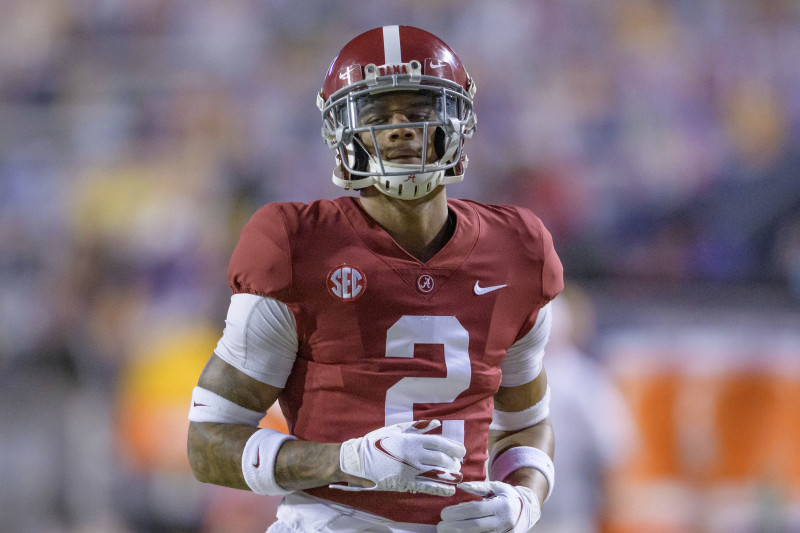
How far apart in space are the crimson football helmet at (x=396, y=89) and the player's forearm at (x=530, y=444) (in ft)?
1.62

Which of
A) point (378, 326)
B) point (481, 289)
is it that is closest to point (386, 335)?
point (378, 326)

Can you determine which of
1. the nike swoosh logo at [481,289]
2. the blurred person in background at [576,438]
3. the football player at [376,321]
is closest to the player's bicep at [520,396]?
the football player at [376,321]

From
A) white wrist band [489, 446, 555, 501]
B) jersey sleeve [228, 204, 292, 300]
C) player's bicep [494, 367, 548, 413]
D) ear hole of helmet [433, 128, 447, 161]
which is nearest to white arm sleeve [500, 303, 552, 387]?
player's bicep [494, 367, 548, 413]

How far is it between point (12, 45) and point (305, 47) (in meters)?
1.66

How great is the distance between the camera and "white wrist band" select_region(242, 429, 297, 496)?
1531mm

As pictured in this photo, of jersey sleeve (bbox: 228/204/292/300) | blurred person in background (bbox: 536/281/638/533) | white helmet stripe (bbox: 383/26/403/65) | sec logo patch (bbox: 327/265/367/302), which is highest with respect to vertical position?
white helmet stripe (bbox: 383/26/403/65)

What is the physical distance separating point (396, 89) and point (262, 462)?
25.0 inches

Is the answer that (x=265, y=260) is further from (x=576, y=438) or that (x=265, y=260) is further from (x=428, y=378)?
(x=576, y=438)

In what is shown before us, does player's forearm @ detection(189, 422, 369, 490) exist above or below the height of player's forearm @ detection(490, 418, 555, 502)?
above

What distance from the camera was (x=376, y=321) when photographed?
62.4 inches

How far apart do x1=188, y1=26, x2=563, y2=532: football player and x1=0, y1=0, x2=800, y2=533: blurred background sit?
180cm

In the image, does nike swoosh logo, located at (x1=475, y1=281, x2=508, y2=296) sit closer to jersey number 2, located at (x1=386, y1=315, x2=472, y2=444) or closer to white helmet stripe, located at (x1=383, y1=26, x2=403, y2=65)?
jersey number 2, located at (x1=386, y1=315, x2=472, y2=444)

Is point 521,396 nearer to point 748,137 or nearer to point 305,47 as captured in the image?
point 748,137

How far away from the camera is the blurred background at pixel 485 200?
3859 mm
